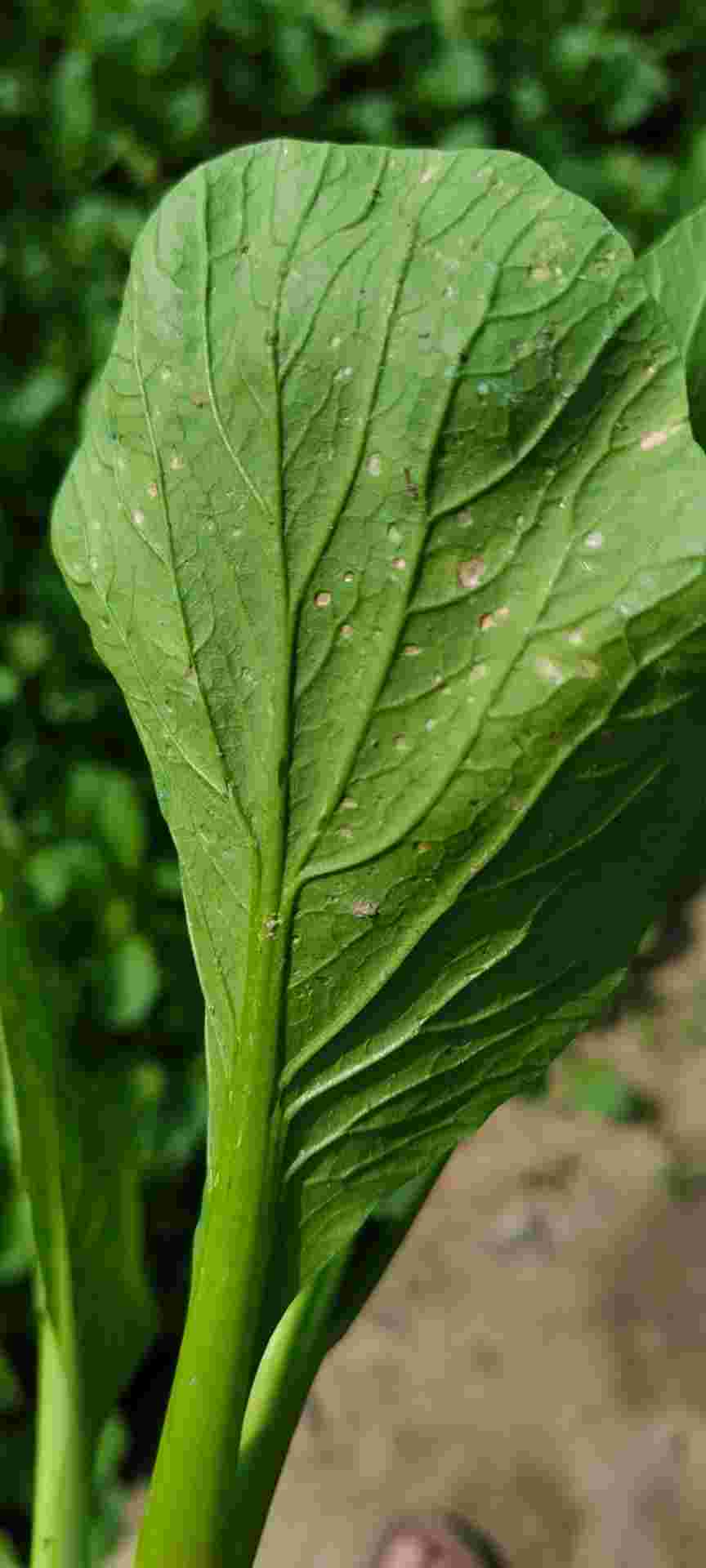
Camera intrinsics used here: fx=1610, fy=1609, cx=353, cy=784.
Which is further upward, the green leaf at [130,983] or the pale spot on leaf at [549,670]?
the pale spot on leaf at [549,670]

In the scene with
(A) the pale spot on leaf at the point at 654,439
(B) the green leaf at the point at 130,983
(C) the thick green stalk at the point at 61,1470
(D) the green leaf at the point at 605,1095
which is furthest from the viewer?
(D) the green leaf at the point at 605,1095

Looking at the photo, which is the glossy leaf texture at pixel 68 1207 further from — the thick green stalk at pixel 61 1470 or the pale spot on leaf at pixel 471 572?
the pale spot on leaf at pixel 471 572

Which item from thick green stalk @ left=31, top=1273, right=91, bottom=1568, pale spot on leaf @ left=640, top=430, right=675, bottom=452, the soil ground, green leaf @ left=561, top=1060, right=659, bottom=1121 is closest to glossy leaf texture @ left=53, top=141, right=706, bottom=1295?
pale spot on leaf @ left=640, top=430, right=675, bottom=452

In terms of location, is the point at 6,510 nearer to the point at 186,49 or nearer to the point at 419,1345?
the point at 186,49

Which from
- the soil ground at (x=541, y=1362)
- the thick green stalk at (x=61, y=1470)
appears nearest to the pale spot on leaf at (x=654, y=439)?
the thick green stalk at (x=61, y=1470)

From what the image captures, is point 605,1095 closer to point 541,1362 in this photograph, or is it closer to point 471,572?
point 541,1362

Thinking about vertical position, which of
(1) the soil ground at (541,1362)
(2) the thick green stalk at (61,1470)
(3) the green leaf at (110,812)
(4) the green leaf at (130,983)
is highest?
(2) the thick green stalk at (61,1470)

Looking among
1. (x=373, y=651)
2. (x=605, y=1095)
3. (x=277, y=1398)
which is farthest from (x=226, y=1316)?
(x=605, y=1095)

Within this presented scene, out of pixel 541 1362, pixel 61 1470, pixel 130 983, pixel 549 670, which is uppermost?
pixel 549 670

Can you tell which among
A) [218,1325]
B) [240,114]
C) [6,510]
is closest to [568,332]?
[218,1325]
